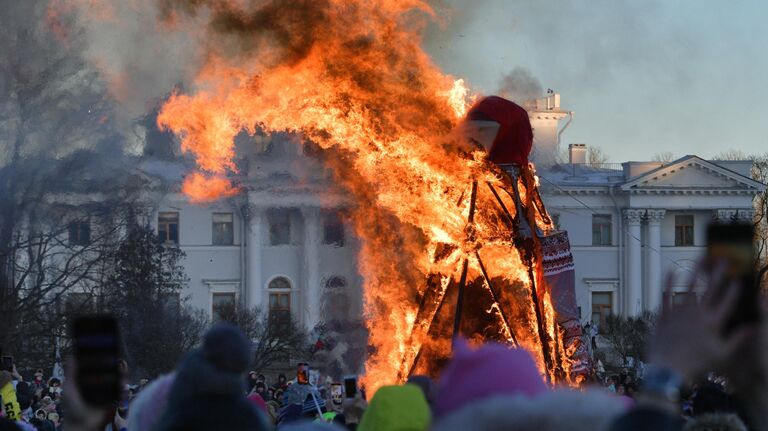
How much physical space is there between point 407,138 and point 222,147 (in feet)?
9.14

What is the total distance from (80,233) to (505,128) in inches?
912

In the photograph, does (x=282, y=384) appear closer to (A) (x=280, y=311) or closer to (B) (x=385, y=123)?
(B) (x=385, y=123)

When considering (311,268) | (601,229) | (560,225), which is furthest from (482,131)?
(601,229)

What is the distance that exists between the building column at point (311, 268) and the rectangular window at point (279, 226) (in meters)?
1.42

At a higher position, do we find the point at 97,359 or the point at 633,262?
the point at 633,262

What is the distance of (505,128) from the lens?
1684 centimetres

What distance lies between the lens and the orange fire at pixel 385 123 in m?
17.3

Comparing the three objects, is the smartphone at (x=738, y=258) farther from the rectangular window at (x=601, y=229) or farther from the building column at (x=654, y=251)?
the rectangular window at (x=601, y=229)

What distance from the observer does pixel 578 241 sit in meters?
69.7

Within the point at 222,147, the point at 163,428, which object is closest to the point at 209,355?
the point at 163,428

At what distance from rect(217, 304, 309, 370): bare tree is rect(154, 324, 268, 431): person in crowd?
1664 inches

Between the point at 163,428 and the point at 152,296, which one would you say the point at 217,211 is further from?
the point at 163,428

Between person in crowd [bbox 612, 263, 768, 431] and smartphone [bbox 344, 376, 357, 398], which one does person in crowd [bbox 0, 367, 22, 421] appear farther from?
person in crowd [bbox 612, 263, 768, 431]

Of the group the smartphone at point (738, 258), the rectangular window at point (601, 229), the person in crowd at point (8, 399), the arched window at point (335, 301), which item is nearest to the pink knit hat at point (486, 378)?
the smartphone at point (738, 258)
